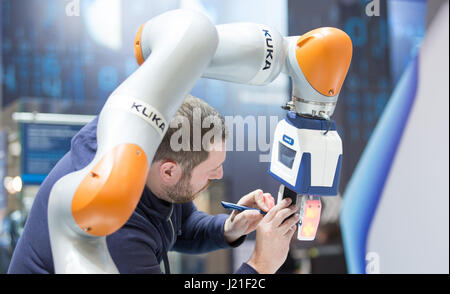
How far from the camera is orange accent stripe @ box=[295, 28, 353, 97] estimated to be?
765 millimetres

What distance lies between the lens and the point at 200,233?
3.50 ft

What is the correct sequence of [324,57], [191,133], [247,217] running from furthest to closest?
[247,217]
[191,133]
[324,57]

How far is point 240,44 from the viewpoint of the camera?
0.76 meters

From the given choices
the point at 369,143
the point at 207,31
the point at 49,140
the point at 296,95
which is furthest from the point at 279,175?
the point at 369,143

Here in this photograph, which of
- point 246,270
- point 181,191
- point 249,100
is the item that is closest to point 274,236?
point 246,270

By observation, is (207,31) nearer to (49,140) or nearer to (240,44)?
(240,44)

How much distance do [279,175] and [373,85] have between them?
5.05ft

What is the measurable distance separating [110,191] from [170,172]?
0.95 ft

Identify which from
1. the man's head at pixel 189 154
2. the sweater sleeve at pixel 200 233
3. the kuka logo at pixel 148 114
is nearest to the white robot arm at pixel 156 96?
the kuka logo at pixel 148 114

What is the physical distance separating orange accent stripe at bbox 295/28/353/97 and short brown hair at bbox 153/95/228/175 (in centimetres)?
20

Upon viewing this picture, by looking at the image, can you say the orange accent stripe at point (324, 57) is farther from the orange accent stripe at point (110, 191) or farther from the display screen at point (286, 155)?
the orange accent stripe at point (110, 191)

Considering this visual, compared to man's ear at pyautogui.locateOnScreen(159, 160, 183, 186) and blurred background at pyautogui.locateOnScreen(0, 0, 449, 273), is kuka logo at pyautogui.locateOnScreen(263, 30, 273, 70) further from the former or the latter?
man's ear at pyautogui.locateOnScreen(159, 160, 183, 186)

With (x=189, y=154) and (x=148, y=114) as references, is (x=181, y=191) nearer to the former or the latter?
(x=189, y=154)

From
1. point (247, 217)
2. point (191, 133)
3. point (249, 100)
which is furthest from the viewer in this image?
point (249, 100)
